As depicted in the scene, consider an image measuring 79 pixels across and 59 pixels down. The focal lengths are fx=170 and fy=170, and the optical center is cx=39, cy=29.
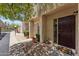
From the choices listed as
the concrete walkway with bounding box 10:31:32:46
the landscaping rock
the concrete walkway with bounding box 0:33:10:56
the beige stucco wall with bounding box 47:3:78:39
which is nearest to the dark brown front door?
the beige stucco wall with bounding box 47:3:78:39

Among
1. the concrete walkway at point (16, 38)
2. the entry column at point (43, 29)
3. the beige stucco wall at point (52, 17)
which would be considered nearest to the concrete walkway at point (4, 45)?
the concrete walkway at point (16, 38)

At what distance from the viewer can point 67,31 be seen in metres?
4.30

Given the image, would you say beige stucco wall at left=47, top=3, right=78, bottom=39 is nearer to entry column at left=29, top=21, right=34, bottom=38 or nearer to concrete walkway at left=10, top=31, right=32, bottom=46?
entry column at left=29, top=21, right=34, bottom=38

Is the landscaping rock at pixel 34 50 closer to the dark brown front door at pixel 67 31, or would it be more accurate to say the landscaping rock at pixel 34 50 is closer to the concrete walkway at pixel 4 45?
the concrete walkway at pixel 4 45

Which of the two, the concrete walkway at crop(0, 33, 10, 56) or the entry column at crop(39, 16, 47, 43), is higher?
the entry column at crop(39, 16, 47, 43)

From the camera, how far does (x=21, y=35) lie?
158 inches

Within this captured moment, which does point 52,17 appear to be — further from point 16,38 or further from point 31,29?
point 16,38

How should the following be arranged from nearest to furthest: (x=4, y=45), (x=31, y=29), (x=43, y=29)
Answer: (x=4, y=45), (x=31, y=29), (x=43, y=29)

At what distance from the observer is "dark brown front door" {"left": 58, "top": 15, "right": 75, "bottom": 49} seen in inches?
167

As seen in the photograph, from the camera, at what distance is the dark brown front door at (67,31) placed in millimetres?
4238

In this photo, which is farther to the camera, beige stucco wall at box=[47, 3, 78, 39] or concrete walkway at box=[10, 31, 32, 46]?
beige stucco wall at box=[47, 3, 78, 39]

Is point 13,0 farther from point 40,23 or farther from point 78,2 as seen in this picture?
point 78,2

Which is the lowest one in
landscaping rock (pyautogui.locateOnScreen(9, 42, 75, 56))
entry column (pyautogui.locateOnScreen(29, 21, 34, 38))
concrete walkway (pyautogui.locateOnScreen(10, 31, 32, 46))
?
landscaping rock (pyautogui.locateOnScreen(9, 42, 75, 56))

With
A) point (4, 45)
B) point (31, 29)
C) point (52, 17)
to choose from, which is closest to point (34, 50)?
point (31, 29)
